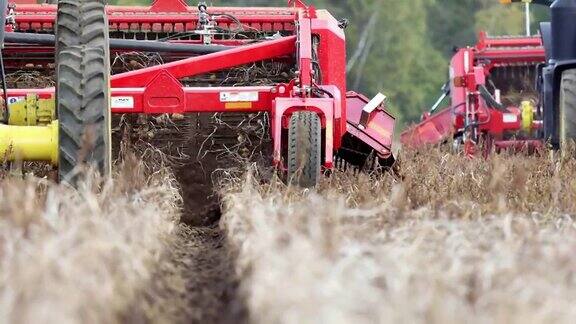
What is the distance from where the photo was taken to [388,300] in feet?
13.7

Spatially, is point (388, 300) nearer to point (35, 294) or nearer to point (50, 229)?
point (35, 294)

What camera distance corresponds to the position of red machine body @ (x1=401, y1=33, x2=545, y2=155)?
1708 centimetres

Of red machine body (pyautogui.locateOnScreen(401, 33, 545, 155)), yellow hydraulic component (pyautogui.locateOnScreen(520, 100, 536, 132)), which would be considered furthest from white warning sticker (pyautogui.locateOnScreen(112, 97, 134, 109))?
yellow hydraulic component (pyautogui.locateOnScreen(520, 100, 536, 132))

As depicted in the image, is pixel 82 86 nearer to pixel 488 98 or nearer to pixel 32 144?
pixel 32 144

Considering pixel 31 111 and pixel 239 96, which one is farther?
pixel 239 96

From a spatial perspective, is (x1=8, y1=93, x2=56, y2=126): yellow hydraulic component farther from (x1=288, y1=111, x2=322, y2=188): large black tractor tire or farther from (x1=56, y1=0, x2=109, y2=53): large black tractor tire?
(x1=288, y1=111, x2=322, y2=188): large black tractor tire

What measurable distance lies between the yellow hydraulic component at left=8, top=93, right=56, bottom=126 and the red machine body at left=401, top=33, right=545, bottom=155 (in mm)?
8042

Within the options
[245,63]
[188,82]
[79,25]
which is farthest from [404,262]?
[188,82]

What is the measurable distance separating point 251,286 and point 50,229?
919 mm

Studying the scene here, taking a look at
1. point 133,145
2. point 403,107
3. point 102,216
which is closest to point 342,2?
point 403,107

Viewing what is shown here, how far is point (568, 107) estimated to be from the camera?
1117cm

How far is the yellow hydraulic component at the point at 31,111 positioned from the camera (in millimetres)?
8039

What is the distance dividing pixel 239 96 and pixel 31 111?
1.21 m

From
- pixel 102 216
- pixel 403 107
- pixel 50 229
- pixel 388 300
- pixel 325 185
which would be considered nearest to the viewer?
pixel 388 300
